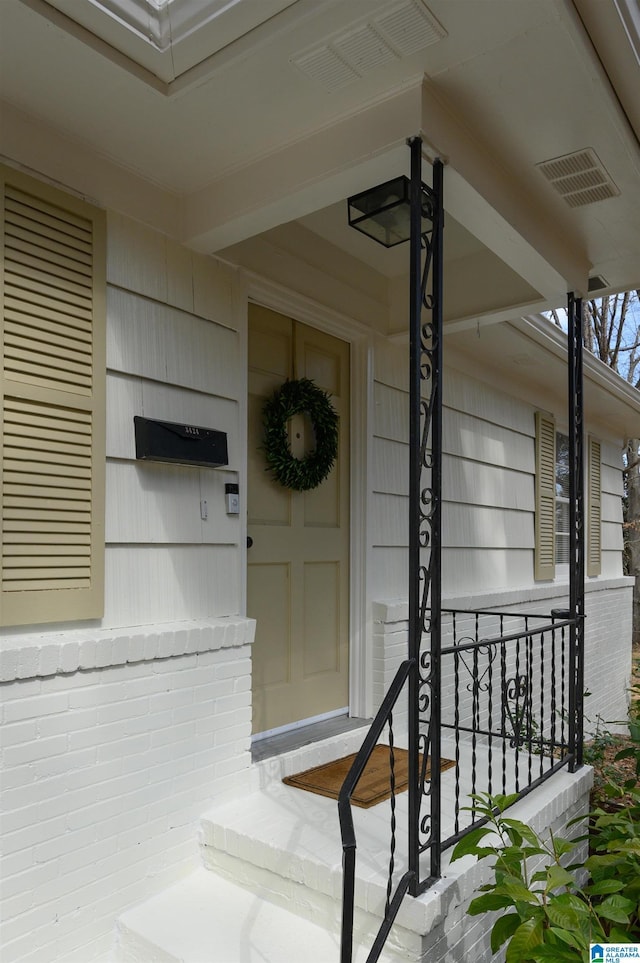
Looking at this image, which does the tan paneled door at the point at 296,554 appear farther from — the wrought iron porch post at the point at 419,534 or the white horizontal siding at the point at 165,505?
the wrought iron porch post at the point at 419,534

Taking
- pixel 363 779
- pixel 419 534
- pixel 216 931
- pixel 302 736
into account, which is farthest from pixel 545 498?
pixel 216 931

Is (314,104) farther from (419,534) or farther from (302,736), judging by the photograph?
(302,736)

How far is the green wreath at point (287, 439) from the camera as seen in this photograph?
310 cm

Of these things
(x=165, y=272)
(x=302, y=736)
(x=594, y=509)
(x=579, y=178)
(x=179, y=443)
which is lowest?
(x=302, y=736)

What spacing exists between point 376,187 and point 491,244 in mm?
565

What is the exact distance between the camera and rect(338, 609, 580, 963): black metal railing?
5.86 ft

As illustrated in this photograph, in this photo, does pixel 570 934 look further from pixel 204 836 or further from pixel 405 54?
pixel 405 54

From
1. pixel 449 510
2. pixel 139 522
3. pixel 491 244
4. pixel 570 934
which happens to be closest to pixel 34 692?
pixel 139 522

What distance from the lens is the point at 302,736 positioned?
10.4 feet

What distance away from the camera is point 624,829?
82.7 inches

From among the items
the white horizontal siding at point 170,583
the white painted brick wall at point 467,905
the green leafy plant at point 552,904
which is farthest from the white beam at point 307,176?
the white painted brick wall at point 467,905

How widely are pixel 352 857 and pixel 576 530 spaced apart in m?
2.19

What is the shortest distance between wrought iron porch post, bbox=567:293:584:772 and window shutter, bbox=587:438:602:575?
13.2ft

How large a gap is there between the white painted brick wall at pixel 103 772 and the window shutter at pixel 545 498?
375cm
